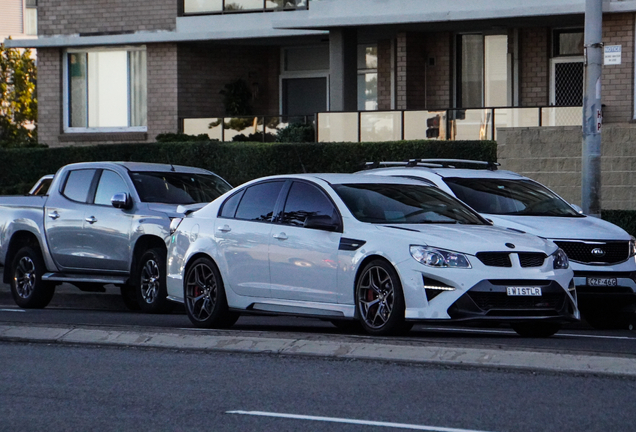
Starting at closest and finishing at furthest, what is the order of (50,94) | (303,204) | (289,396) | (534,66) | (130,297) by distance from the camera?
(289,396) < (303,204) < (130,297) < (534,66) < (50,94)

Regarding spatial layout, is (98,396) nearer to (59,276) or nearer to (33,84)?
(59,276)

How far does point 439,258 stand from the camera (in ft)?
33.8

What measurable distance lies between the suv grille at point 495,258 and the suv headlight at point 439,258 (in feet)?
0.53

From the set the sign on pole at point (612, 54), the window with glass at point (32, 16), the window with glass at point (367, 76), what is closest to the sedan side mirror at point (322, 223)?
the sign on pole at point (612, 54)

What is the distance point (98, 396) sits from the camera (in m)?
8.13

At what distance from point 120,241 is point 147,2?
19.9 meters

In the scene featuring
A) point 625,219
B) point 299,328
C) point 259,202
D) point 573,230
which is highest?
point 259,202

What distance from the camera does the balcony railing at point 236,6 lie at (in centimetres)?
3216

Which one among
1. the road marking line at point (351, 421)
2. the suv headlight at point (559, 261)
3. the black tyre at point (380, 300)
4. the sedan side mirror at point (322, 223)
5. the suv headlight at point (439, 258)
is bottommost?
the road marking line at point (351, 421)

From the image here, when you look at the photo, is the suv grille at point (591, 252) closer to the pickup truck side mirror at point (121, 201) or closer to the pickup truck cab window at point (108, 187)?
the pickup truck side mirror at point (121, 201)

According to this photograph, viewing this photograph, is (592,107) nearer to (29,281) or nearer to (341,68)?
(29,281)

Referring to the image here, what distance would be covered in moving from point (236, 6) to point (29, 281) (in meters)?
18.0

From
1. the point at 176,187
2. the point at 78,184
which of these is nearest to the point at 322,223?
the point at 176,187

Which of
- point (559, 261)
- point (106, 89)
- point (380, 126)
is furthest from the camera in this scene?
point (106, 89)
